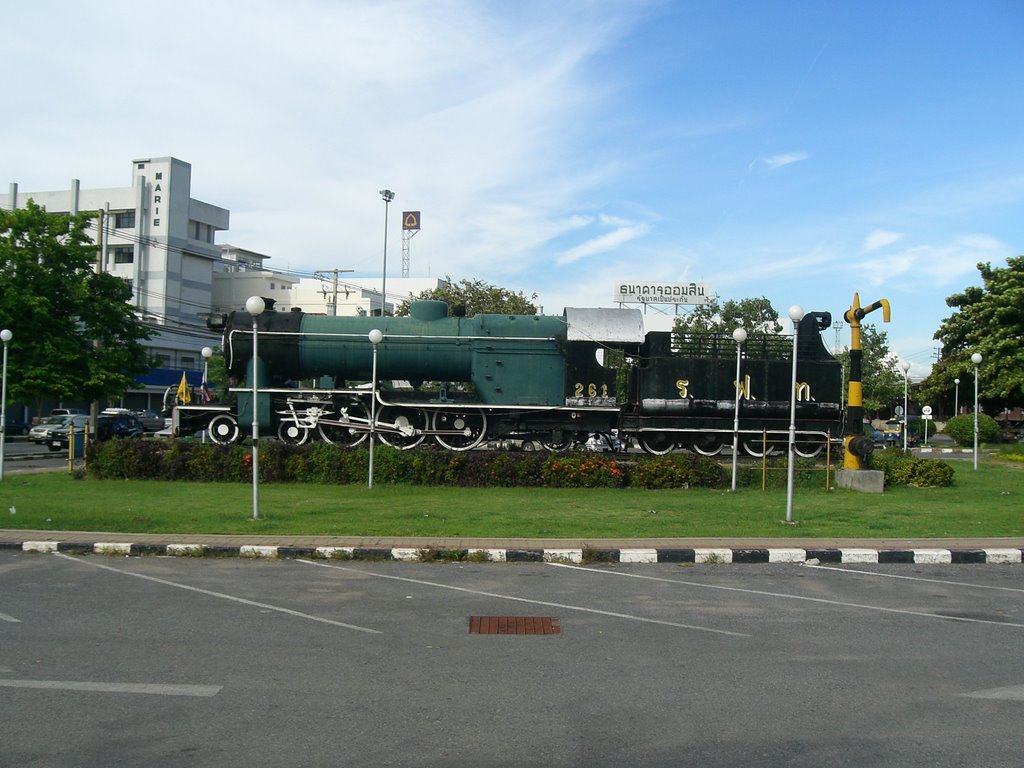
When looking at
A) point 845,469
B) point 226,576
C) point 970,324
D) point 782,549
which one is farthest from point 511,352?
point 970,324

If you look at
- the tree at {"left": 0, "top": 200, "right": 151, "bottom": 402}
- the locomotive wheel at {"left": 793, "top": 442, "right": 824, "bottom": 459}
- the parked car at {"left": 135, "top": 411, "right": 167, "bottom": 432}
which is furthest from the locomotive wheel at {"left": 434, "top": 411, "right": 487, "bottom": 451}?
the parked car at {"left": 135, "top": 411, "right": 167, "bottom": 432}

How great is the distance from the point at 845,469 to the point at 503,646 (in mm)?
13796

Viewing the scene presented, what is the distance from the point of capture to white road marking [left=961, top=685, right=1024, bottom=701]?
5914 mm

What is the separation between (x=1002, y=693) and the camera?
19.7 feet

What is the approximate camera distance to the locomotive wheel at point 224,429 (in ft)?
70.5

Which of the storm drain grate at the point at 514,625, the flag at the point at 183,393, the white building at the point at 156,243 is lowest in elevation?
the storm drain grate at the point at 514,625

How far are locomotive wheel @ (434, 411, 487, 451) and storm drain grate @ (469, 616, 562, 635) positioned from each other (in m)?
12.7

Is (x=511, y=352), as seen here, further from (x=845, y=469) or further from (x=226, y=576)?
(x=226, y=576)

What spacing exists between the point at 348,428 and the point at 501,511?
7754mm

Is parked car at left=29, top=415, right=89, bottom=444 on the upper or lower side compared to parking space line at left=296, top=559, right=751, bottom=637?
upper

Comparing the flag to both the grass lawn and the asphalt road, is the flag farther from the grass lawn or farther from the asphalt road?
the asphalt road

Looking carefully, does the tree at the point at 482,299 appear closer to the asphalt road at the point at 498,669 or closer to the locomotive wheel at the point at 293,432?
the locomotive wheel at the point at 293,432

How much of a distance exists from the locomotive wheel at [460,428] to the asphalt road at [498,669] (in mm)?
10527

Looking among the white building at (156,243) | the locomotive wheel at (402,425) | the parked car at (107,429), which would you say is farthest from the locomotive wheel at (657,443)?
the white building at (156,243)
